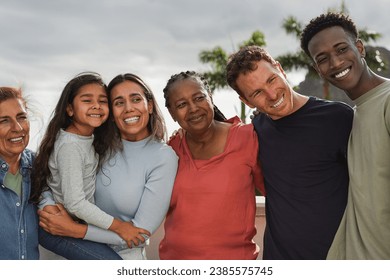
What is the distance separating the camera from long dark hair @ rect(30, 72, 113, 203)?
10.2 feet

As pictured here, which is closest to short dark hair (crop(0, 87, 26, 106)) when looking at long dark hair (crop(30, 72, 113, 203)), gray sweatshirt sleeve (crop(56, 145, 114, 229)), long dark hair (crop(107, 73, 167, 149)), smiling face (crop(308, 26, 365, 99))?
long dark hair (crop(30, 72, 113, 203))

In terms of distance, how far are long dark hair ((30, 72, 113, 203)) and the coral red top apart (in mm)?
533

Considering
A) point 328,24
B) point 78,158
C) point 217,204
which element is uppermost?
point 328,24

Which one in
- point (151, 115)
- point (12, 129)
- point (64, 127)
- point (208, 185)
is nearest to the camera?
point (12, 129)

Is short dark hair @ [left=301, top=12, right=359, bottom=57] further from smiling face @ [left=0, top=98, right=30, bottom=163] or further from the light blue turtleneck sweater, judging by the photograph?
smiling face @ [left=0, top=98, right=30, bottom=163]

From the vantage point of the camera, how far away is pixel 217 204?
3.10m

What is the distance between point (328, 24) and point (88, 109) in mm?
1600

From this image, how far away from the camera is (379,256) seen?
8.65 feet

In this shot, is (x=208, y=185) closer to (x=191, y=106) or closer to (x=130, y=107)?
(x=191, y=106)

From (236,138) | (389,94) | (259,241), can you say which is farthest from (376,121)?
(259,241)

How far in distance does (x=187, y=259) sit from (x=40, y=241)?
935 millimetres

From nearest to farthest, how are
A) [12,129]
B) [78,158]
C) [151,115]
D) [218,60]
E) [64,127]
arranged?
[12,129] < [78,158] < [64,127] < [151,115] < [218,60]

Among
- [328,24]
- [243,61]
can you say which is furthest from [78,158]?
[328,24]
